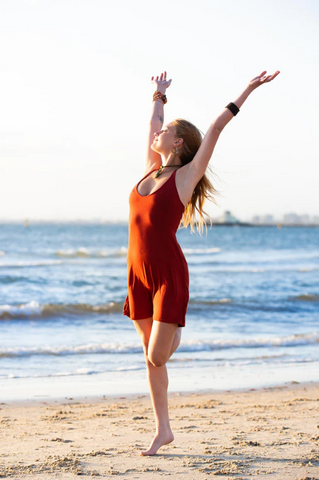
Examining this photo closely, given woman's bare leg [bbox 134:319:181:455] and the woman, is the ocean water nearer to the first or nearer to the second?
woman's bare leg [bbox 134:319:181:455]

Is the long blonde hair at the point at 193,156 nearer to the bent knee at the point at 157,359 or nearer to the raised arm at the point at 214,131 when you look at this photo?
the raised arm at the point at 214,131

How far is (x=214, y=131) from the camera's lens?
308 centimetres

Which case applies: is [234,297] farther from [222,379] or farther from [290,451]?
[290,451]

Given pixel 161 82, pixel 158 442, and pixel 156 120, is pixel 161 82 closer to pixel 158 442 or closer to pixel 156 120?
pixel 156 120

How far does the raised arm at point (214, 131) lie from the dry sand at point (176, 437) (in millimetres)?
1634

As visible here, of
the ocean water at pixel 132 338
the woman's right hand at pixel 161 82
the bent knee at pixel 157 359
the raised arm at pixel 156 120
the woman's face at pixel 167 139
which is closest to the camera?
the bent knee at pixel 157 359

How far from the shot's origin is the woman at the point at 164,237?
3.11 m

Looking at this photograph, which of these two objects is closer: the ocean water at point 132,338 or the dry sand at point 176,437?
the dry sand at point 176,437

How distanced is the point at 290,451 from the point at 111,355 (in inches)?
179

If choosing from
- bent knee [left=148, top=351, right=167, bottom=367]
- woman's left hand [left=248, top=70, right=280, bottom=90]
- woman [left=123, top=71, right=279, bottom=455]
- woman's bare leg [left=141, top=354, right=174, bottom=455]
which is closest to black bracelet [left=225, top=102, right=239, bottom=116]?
woman [left=123, top=71, right=279, bottom=455]

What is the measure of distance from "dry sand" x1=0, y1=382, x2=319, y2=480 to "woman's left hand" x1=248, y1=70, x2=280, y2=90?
2108 mm

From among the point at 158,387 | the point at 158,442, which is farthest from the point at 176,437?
the point at 158,387

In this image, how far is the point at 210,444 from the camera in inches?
145

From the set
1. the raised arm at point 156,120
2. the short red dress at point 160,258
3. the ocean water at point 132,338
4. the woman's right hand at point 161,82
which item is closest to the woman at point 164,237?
the short red dress at point 160,258
